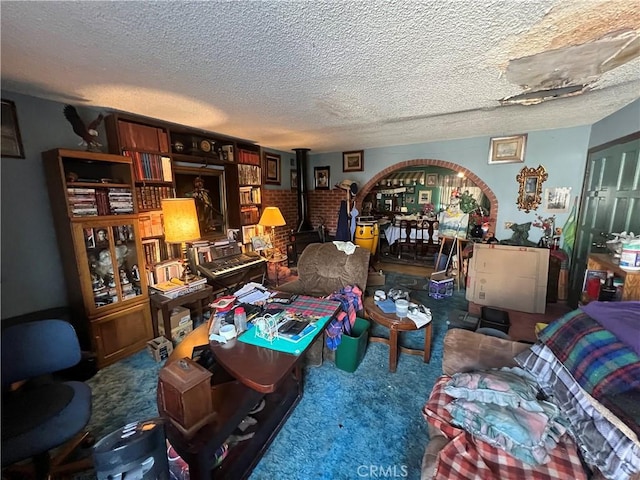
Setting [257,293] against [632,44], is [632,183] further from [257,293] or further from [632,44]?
[257,293]

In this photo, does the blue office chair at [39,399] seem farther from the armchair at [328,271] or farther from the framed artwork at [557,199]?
the framed artwork at [557,199]

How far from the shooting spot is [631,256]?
157 cm

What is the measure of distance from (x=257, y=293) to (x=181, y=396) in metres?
1.09

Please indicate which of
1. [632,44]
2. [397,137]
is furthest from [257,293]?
[397,137]

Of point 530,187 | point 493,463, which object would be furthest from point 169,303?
point 530,187

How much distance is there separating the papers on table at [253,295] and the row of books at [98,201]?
4.38ft

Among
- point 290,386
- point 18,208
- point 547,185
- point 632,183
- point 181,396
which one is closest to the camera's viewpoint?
point 181,396

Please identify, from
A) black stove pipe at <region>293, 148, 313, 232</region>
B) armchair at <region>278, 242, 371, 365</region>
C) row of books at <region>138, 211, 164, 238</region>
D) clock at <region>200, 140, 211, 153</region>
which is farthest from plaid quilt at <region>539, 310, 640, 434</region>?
black stove pipe at <region>293, 148, 313, 232</region>

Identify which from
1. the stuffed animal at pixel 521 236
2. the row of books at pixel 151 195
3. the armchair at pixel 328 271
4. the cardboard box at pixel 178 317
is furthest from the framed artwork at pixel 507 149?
the cardboard box at pixel 178 317

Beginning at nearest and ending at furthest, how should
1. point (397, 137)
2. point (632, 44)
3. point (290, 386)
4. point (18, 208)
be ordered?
point (632, 44), point (290, 386), point (18, 208), point (397, 137)

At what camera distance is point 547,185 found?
11.9ft

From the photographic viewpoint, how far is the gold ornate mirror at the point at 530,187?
366cm

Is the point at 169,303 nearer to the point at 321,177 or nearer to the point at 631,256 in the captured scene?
the point at 631,256

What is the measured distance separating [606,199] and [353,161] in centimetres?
340
